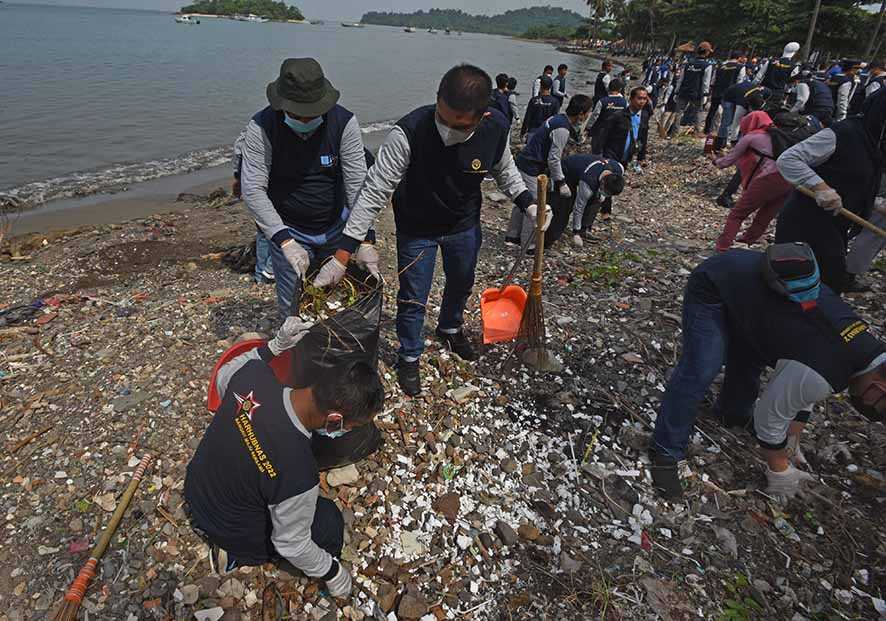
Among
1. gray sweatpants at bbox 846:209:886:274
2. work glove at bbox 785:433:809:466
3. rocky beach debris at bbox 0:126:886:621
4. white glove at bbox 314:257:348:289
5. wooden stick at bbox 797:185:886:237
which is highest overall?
wooden stick at bbox 797:185:886:237

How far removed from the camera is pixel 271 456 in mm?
1624

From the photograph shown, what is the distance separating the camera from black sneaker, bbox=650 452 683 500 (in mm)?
2633

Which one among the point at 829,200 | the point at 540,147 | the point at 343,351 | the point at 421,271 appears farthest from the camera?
the point at 540,147

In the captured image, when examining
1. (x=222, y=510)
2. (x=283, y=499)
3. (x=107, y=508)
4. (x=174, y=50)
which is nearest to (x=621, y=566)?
(x=283, y=499)

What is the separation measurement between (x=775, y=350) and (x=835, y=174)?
1932 millimetres

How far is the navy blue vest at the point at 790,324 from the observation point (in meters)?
2.02

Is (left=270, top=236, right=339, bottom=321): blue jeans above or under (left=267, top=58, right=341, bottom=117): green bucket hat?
under

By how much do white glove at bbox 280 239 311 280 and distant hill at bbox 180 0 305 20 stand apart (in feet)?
489

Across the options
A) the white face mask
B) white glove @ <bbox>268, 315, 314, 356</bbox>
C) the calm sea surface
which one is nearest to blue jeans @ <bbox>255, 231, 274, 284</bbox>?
white glove @ <bbox>268, 315, 314, 356</bbox>

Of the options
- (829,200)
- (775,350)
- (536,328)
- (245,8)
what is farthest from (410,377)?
(245,8)

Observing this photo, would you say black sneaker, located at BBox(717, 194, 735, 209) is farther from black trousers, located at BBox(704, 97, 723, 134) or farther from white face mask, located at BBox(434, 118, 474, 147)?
white face mask, located at BBox(434, 118, 474, 147)

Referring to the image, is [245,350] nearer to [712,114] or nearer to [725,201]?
[725,201]

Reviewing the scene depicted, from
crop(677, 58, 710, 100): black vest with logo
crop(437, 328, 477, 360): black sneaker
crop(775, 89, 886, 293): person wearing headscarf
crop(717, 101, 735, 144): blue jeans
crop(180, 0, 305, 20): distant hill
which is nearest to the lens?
crop(775, 89, 886, 293): person wearing headscarf

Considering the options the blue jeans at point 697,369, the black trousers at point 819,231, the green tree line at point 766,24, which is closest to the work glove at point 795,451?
the blue jeans at point 697,369
